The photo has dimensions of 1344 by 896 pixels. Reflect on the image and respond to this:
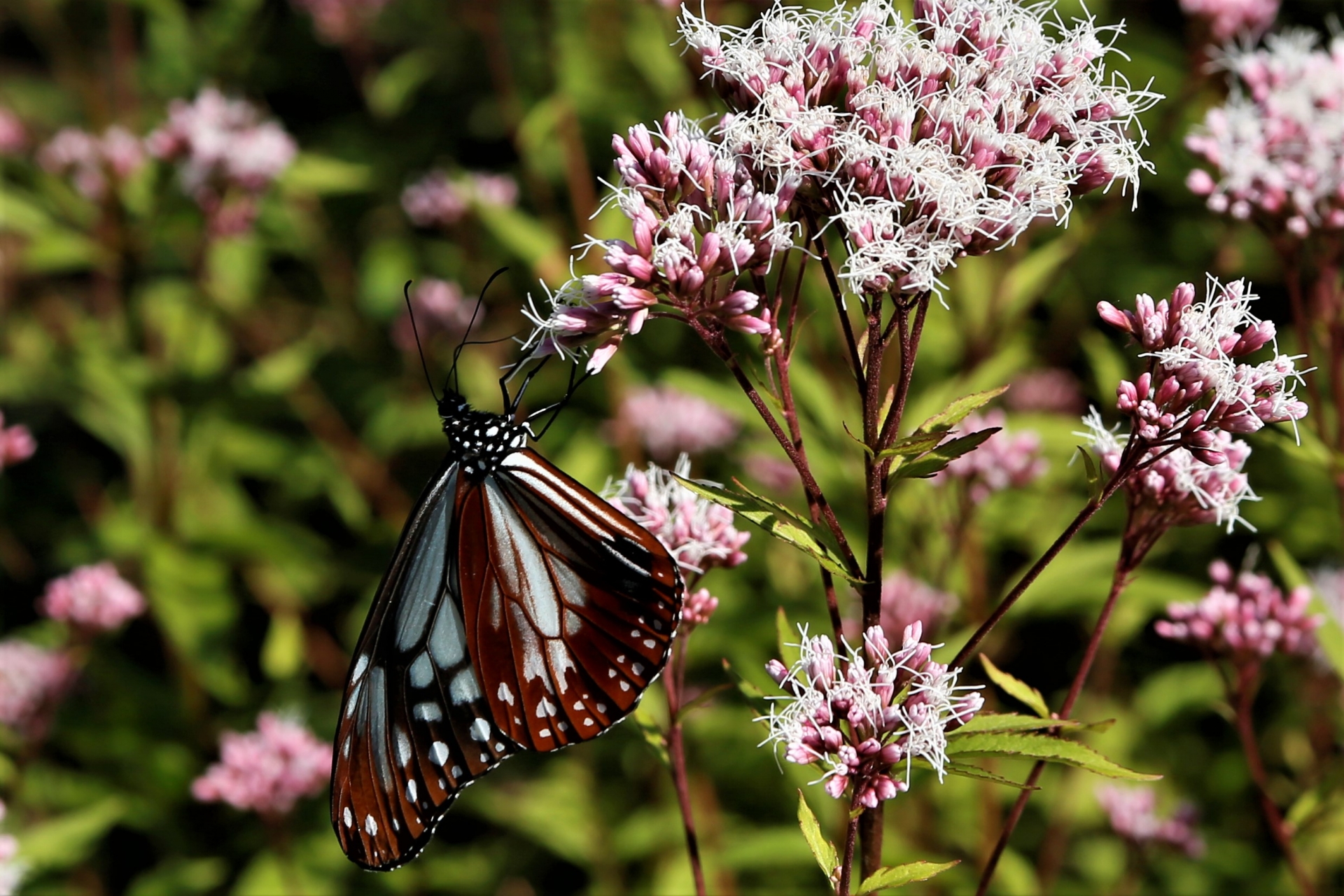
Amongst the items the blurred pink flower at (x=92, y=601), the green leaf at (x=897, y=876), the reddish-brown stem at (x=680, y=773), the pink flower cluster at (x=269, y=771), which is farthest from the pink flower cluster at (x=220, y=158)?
the green leaf at (x=897, y=876)

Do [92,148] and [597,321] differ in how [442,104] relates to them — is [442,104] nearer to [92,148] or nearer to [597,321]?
[92,148]

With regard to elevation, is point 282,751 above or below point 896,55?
→ above

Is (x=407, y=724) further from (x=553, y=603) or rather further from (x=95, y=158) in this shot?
(x=95, y=158)

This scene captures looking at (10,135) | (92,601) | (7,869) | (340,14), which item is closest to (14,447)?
(92,601)

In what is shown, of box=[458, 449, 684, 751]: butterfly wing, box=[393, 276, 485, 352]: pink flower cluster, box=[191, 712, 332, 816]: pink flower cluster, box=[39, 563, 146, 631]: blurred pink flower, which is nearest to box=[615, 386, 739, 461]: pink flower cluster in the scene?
box=[393, 276, 485, 352]: pink flower cluster

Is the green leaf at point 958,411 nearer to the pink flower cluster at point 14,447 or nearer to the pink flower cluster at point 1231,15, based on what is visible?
the pink flower cluster at point 1231,15

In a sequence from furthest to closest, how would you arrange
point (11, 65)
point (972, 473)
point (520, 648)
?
point (11, 65) → point (972, 473) → point (520, 648)

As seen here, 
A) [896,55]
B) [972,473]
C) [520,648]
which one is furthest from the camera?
[972,473]

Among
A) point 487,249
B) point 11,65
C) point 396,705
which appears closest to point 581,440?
point 487,249

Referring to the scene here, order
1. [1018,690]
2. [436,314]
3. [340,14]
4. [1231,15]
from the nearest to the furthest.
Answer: [1018,690], [1231,15], [436,314], [340,14]
